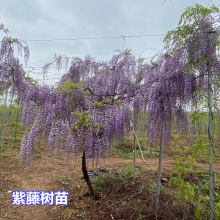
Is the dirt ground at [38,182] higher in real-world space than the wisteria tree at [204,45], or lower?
lower

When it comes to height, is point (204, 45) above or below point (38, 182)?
above

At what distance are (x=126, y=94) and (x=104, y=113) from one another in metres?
0.94

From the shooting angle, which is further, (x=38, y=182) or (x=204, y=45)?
(x=38, y=182)

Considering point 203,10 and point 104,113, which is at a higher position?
point 203,10

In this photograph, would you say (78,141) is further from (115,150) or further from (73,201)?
(115,150)

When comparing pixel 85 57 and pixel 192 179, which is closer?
pixel 85 57

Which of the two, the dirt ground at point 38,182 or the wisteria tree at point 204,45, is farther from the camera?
the dirt ground at point 38,182

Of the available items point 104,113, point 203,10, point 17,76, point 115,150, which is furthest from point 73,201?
point 115,150

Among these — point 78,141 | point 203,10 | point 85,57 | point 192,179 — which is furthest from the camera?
point 192,179

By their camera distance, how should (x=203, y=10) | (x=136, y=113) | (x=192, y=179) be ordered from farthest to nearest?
1. (x=192, y=179)
2. (x=136, y=113)
3. (x=203, y=10)

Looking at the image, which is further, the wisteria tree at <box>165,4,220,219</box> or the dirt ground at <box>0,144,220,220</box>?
the dirt ground at <box>0,144,220,220</box>

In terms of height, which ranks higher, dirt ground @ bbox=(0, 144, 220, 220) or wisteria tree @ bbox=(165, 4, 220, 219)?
wisteria tree @ bbox=(165, 4, 220, 219)

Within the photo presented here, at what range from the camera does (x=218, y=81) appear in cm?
255

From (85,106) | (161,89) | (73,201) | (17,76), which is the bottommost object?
(73,201)
